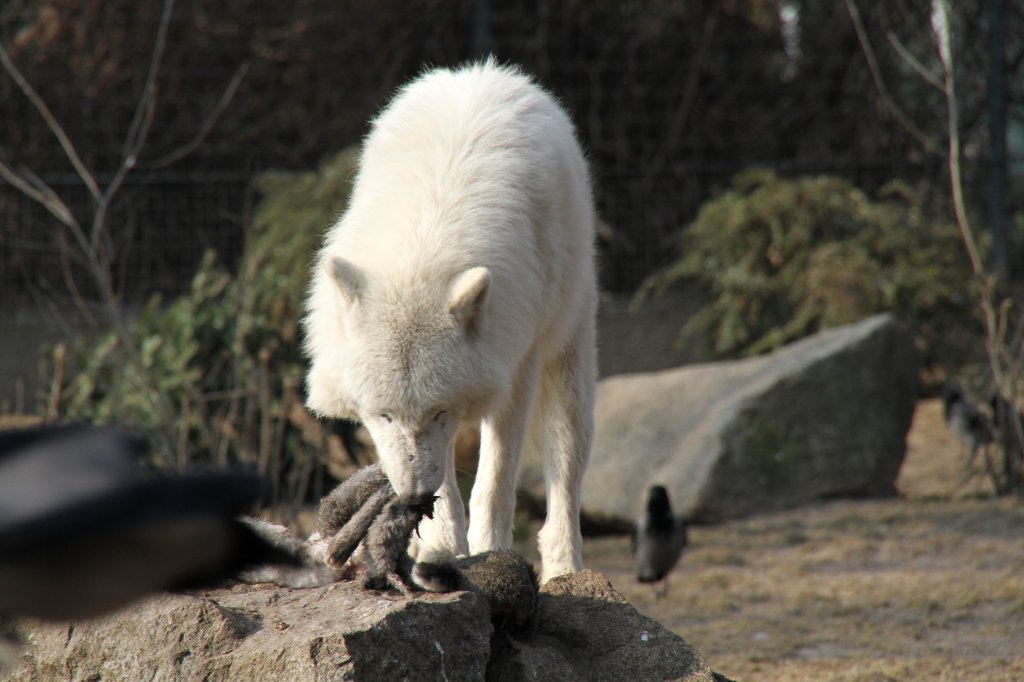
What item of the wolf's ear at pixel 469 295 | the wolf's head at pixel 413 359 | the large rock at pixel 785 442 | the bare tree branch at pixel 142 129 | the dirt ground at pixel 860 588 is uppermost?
the bare tree branch at pixel 142 129

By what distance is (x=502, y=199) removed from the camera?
14.4 feet

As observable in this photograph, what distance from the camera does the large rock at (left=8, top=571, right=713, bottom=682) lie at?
2.87 meters

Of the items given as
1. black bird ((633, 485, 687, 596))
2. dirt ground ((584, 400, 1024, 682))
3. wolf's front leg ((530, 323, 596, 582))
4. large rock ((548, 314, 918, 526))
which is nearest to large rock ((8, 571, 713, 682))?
wolf's front leg ((530, 323, 596, 582))

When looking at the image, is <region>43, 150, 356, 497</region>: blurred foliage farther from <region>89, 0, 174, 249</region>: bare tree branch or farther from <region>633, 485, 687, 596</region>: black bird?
<region>633, 485, 687, 596</region>: black bird

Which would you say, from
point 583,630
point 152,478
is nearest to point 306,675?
point 583,630

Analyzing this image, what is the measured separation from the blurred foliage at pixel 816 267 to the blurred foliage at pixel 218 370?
3560 millimetres

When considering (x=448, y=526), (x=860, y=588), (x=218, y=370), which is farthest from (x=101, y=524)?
(x=218, y=370)

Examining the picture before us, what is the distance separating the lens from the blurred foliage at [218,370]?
272 inches

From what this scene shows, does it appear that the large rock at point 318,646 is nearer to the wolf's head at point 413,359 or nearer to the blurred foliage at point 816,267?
the wolf's head at point 413,359

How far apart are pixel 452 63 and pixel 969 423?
5.72m

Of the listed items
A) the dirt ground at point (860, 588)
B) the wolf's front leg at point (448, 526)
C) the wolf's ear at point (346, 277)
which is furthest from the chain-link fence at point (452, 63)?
the wolf's ear at point (346, 277)

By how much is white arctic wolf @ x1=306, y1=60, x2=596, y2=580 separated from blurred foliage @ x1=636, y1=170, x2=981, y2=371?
5.25m

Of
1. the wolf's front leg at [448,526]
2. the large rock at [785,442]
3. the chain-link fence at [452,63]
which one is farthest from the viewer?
the chain-link fence at [452,63]

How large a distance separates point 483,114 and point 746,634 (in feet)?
9.47
